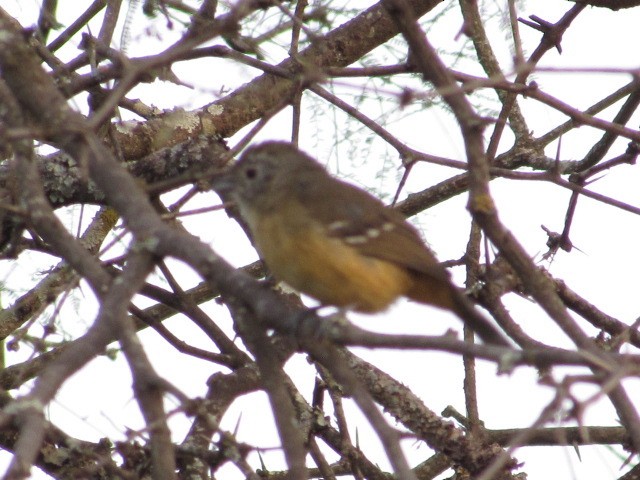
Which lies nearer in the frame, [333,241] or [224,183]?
[333,241]

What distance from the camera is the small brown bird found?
417cm

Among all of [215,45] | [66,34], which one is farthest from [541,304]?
[66,34]

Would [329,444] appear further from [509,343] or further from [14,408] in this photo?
[14,408]

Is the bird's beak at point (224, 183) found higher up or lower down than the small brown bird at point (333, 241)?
higher up

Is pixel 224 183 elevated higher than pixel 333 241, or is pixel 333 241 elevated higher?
pixel 224 183

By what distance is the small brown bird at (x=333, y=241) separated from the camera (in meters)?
4.17

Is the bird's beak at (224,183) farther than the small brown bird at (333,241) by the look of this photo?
Yes

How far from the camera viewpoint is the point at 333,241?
14.3ft

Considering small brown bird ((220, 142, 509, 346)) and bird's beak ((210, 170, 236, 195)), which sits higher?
bird's beak ((210, 170, 236, 195))

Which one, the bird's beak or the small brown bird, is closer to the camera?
the small brown bird

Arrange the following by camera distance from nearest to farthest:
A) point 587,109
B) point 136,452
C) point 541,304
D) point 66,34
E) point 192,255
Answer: point 192,255 < point 541,304 < point 136,452 < point 587,109 < point 66,34

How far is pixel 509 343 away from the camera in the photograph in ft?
12.7

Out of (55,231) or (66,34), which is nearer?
(55,231)

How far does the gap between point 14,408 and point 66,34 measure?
3420 millimetres
